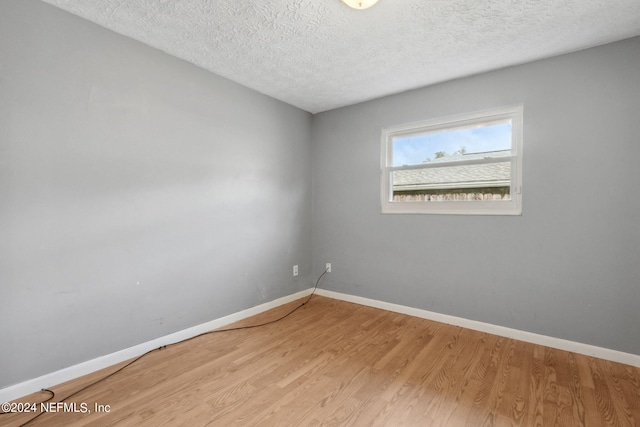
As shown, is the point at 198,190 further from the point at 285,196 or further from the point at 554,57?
the point at 554,57

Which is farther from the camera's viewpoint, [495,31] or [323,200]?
[323,200]

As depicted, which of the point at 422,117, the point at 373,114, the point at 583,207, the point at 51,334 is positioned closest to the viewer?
the point at 51,334

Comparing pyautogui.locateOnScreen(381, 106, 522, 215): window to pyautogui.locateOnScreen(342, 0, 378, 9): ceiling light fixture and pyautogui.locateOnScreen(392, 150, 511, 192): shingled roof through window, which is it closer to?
pyautogui.locateOnScreen(392, 150, 511, 192): shingled roof through window

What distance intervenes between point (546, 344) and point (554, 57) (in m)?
2.51

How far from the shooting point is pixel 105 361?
2104 mm

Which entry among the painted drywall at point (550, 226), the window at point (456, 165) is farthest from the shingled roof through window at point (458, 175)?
the painted drywall at point (550, 226)

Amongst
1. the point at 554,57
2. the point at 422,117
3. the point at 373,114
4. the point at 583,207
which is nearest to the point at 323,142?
the point at 373,114

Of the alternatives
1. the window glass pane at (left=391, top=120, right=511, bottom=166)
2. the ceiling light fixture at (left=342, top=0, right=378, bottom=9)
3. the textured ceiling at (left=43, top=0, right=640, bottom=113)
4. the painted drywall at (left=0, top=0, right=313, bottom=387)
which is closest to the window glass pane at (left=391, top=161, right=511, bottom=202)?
the window glass pane at (left=391, top=120, right=511, bottom=166)

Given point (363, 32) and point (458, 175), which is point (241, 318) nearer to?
point (458, 175)

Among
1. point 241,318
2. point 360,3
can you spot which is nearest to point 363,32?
point 360,3

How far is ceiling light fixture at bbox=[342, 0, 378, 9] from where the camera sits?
1.76 metres

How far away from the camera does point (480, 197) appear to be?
2.83m

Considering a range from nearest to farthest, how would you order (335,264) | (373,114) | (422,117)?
1. (422,117)
2. (373,114)
3. (335,264)

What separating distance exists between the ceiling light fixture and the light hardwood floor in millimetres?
2499
